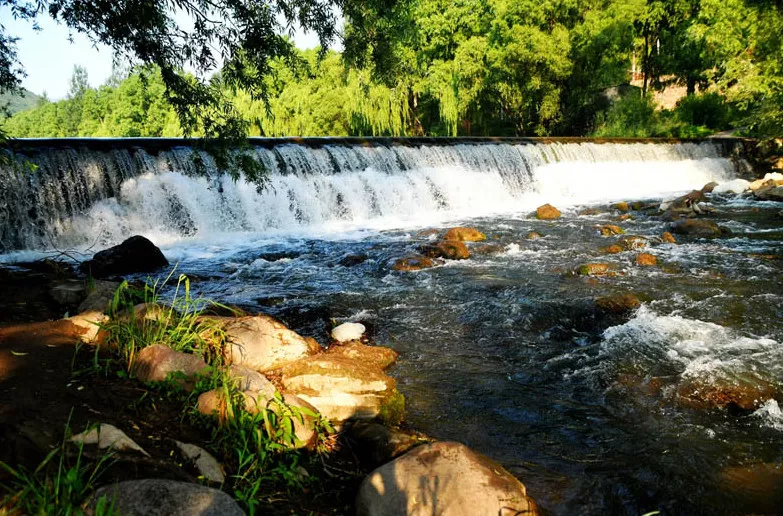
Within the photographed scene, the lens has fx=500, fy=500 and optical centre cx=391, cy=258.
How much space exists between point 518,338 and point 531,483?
257cm

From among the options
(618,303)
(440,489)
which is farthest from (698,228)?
(440,489)

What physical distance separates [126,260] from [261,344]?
555 cm

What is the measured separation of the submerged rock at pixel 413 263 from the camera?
884 cm

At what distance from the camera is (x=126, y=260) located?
8.62 meters

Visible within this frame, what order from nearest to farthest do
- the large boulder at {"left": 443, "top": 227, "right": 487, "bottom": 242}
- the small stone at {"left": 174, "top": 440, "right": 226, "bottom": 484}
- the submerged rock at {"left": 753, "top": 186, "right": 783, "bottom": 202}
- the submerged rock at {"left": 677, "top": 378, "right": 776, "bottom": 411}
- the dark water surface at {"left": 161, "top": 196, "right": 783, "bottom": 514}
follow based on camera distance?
the small stone at {"left": 174, "top": 440, "right": 226, "bottom": 484} < the dark water surface at {"left": 161, "top": 196, "right": 783, "bottom": 514} < the submerged rock at {"left": 677, "top": 378, "right": 776, "bottom": 411} < the large boulder at {"left": 443, "top": 227, "right": 487, "bottom": 242} < the submerged rock at {"left": 753, "top": 186, "right": 783, "bottom": 202}

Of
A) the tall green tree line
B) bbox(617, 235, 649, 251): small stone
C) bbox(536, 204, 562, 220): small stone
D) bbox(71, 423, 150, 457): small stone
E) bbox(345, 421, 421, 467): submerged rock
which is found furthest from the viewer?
the tall green tree line

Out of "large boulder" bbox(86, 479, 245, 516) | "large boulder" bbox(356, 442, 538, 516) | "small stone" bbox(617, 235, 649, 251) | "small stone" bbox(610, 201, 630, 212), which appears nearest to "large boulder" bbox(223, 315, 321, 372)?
"large boulder" bbox(356, 442, 538, 516)

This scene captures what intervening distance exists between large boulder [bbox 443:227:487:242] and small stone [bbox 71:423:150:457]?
9.08m

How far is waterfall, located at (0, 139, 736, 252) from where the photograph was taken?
10.4 m

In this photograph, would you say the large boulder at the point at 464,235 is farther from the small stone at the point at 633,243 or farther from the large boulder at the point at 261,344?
the large boulder at the point at 261,344

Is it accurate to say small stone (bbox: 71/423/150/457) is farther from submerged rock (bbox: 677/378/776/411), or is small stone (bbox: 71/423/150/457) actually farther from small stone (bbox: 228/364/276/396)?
submerged rock (bbox: 677/378/776/411)

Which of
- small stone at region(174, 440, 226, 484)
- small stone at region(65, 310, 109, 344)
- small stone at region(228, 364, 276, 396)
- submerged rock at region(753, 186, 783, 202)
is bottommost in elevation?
submerged rock at region(753, 186, 783, 202)

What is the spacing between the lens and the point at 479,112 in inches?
1287

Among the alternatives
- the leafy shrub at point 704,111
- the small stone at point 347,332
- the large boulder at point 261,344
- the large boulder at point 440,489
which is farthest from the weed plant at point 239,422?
the leafy shrub at point 704,111
